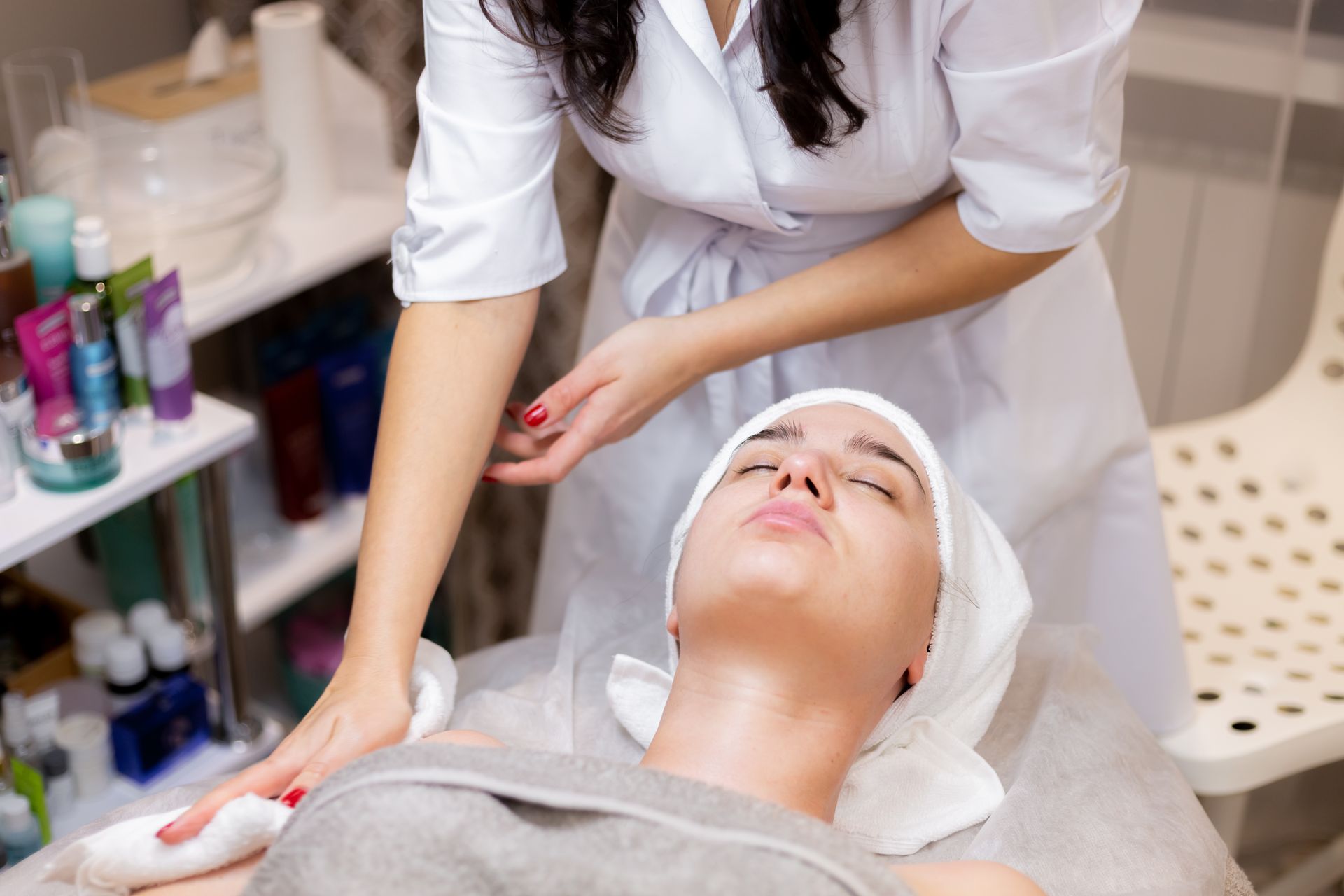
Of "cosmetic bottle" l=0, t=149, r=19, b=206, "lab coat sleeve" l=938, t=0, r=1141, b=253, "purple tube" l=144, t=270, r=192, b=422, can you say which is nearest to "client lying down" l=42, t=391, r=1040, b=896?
"lab coat sleeve" l=938, t=0, r=1141, b=253

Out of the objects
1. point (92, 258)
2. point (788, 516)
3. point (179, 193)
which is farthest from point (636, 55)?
point (179, 193)

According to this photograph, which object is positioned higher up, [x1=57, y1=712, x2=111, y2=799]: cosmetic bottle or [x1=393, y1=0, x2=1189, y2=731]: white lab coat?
[x1=393, y1=0, x2=1189, y2=731]: white lab coat

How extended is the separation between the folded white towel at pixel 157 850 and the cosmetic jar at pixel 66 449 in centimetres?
48

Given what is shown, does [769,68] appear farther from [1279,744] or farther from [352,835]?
[1279,744]

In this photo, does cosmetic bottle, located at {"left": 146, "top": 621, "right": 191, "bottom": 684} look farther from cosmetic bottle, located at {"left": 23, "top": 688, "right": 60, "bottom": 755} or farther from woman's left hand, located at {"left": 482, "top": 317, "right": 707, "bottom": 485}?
woman's left hand, located at {"left": 482, "top": 317, "right": 707, "bottom": 485}

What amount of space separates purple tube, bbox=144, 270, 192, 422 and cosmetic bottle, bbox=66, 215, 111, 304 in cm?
5

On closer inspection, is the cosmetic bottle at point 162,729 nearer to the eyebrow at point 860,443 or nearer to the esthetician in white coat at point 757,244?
the esthetician in white coat at point 757,244

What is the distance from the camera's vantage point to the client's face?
3.39 feet

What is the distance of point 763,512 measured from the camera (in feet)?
3.53

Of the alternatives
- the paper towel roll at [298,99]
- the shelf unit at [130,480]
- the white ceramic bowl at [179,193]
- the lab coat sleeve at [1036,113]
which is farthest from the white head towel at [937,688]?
the paper towel roll at [298,99]

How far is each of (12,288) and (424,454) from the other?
534 millimetres

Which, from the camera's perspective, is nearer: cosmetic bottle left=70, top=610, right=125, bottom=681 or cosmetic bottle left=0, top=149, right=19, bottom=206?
cosmetic bottle left=0, top=149, right=19, bottom=206

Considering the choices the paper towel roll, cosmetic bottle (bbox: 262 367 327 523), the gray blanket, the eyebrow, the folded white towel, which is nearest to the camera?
the gray blanket

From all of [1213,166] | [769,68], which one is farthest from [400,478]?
[1213,166]
